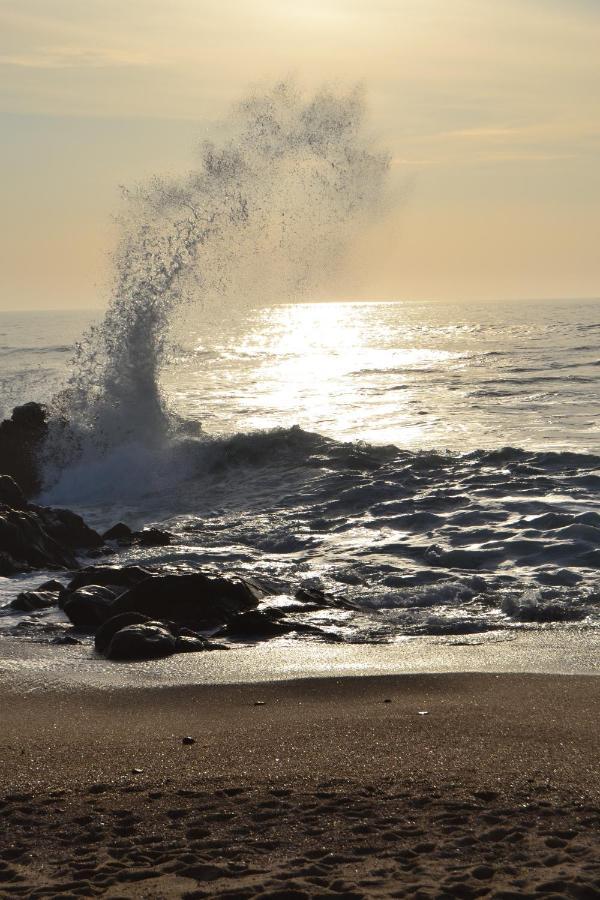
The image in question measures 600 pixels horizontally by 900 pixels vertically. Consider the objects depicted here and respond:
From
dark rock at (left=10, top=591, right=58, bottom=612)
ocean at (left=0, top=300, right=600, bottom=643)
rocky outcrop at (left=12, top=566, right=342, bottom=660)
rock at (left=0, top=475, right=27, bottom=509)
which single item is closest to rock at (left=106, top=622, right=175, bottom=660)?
rocky outcrop at (left=12, top=566, right=342, bottom=660)

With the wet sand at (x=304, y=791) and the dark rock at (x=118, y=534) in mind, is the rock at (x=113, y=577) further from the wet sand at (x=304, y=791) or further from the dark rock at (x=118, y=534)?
the dark rock at (x=118, y=534)

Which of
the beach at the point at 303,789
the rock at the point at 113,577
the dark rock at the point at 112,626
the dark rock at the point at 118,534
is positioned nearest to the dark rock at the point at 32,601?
the rock at the point at 113,577

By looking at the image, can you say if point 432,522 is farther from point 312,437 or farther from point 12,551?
point 312,437

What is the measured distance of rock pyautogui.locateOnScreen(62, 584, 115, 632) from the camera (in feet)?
25.8

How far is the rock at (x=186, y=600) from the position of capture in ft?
26.2

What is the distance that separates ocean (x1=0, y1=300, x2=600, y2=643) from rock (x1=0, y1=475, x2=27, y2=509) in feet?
5.48

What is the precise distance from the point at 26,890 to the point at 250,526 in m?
9.48

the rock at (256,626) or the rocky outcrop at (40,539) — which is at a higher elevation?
the rocky outcrop at (40,539)

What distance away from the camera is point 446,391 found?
27.7 m

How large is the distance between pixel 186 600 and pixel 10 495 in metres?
5.25

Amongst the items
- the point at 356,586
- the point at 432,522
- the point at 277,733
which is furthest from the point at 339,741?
the point at 432,522

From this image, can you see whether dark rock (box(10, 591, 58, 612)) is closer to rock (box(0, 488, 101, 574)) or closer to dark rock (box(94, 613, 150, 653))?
dark rock (box(94, 613, 150, 653))

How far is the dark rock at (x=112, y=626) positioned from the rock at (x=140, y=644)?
0.15 metres

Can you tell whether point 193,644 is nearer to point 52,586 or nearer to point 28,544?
point 52,586
